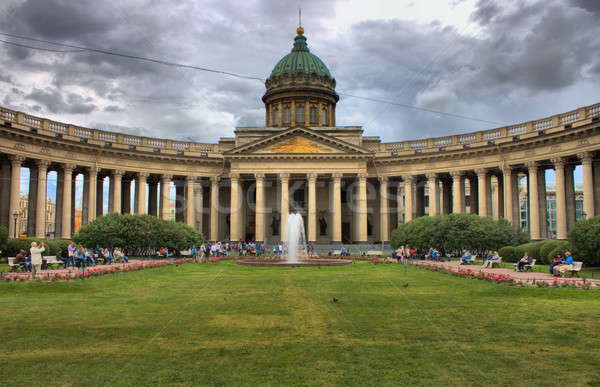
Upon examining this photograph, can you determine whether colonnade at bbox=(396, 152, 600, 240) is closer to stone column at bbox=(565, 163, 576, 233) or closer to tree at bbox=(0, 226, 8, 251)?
stone column at bbox=(565, 163, 576, 233)

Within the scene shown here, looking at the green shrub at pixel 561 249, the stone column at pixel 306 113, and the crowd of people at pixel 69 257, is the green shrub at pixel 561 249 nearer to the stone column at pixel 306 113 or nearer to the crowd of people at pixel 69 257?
the crowd of people at pixel 69 257

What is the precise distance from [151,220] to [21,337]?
34.1 meters

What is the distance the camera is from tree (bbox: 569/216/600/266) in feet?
96.0

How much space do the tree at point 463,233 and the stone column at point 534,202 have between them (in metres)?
9.50

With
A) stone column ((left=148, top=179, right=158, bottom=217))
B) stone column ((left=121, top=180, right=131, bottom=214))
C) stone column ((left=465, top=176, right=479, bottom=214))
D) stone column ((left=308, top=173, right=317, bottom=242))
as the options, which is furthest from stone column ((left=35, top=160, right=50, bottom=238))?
stone column ((left=465, top=176, right=479, bottom=214))

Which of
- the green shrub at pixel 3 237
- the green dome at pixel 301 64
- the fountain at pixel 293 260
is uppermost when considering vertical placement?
the green dome at pixel 301 64

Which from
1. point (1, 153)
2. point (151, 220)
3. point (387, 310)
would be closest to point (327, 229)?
point (151, 220)

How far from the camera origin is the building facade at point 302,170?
5322cm

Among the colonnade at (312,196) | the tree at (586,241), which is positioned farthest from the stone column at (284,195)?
the tree at (586,241)

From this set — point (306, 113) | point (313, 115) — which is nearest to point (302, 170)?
point (306, 113)

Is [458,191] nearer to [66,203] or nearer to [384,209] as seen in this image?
[384,209]

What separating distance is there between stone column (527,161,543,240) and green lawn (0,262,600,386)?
38.7 meters

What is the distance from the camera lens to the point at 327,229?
2977 inches

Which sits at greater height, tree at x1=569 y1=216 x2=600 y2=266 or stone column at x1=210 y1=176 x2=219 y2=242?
stone column at x1=210 y1=176 x2=219 y2=242
